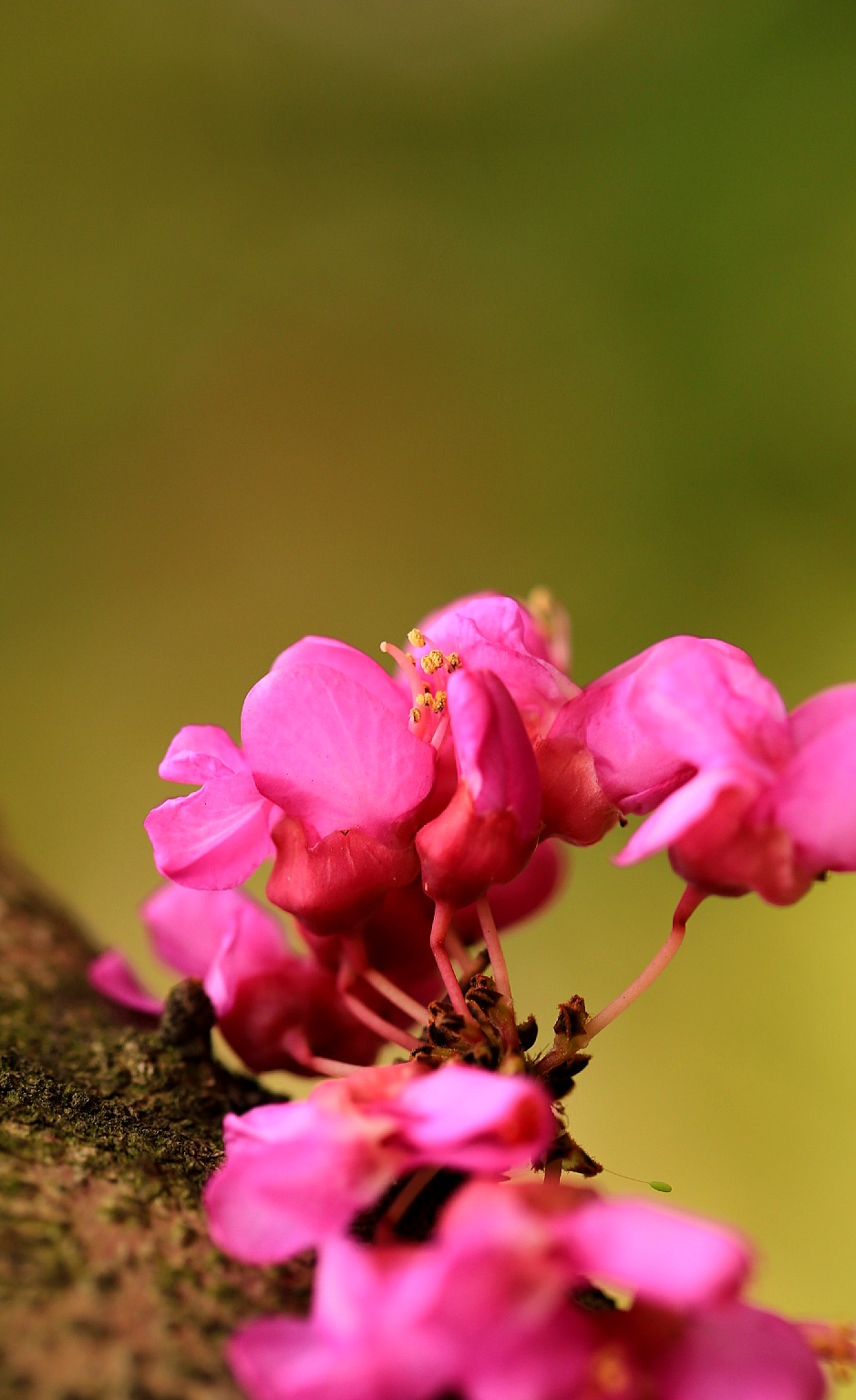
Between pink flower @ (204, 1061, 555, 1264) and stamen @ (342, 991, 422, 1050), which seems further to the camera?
stamen @ (342, 991, 422, 1050)

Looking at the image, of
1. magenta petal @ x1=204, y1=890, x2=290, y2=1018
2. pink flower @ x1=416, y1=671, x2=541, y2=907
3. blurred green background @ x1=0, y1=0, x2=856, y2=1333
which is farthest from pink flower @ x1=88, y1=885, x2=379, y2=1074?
blurred green background @ x1=0, y1=0, x2=856, y2=1333

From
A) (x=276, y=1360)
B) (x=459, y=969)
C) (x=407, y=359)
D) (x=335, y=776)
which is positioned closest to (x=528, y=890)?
(x=459, y=969)

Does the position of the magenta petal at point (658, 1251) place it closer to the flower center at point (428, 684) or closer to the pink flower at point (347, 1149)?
the pink flower at point (347, 1149)

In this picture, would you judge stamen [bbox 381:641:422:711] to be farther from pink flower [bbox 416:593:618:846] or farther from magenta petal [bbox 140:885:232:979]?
magenta petal [bbox 140:885:232:979]

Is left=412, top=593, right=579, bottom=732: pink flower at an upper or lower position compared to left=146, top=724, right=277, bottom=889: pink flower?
upper

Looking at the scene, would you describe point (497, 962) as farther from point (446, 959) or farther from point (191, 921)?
point (191, 921)
